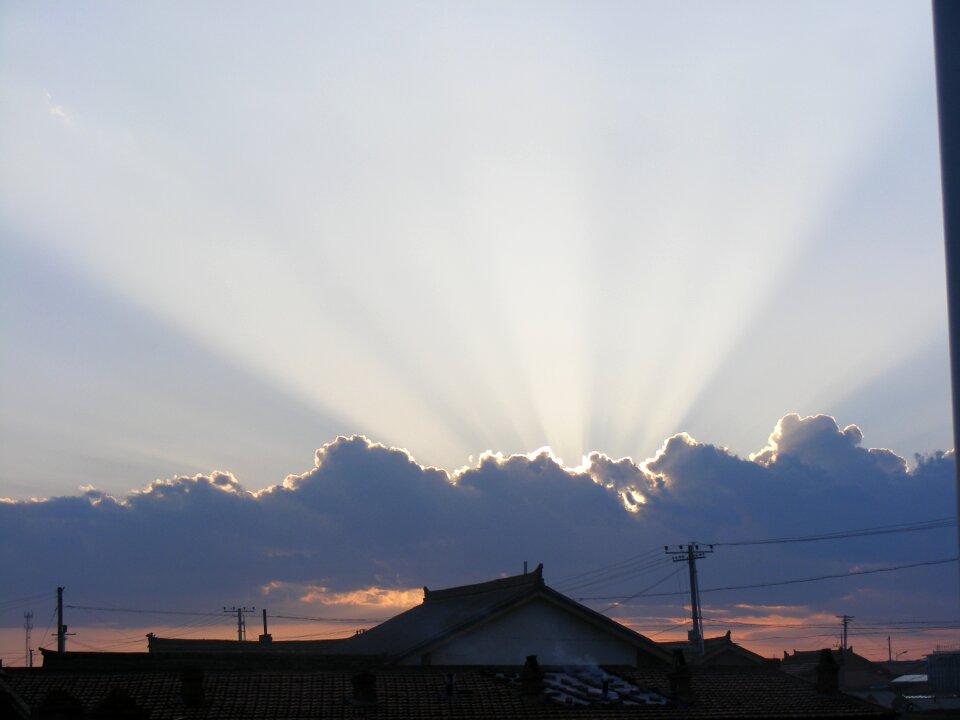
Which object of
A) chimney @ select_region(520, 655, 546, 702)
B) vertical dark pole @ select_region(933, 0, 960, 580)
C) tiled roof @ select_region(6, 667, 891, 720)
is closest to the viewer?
vertical dark pole @ select_region(933, 0, 960, 580)

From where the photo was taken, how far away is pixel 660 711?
35844 mm

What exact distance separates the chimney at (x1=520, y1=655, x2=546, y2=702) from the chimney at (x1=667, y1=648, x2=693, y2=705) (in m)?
4.92

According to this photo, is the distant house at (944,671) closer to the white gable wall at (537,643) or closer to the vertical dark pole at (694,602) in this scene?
the vertical dark pole at (694,602)

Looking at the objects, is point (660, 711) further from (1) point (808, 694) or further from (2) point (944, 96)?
(2) point (944, 96)

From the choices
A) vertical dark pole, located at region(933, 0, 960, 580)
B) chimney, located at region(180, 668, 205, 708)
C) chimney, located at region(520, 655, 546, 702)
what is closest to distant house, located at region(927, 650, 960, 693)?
chimney, located at region(520, 655, 546, 702)

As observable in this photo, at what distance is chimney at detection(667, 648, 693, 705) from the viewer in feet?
123

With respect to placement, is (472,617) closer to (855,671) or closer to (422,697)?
(422,697)

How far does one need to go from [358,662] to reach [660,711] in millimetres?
11660

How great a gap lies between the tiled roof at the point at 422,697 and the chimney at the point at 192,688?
19cm

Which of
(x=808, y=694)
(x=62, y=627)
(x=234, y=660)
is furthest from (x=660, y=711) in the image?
(x=62, y=627)

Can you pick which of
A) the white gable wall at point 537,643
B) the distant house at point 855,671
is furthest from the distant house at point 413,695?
the distant house at point 855,671

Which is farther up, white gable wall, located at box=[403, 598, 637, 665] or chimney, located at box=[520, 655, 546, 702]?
white gable wall, located at box=[403, 598, 637, 665]

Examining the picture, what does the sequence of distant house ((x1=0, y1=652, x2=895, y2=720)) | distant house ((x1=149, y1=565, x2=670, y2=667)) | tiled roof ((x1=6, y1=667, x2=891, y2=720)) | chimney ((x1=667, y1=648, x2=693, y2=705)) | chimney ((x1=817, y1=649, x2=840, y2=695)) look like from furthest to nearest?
distant house ((x1=149, y1=565, x2=670, y2=667)) < chimney ((x1=817, y1=649, x2=840, y2=695)) < chimney ((x1=667, y1=648, x2=693, y2=705)) < tiled roof ((x1=6, y1=667, x2=891, y2=720)) < distant house ((x1=0, y1=652, x2=895, y2=720))

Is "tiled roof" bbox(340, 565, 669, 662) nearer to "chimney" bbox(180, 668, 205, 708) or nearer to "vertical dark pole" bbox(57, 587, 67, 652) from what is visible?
"chimney" bbox(180, 668, 205, 708)
